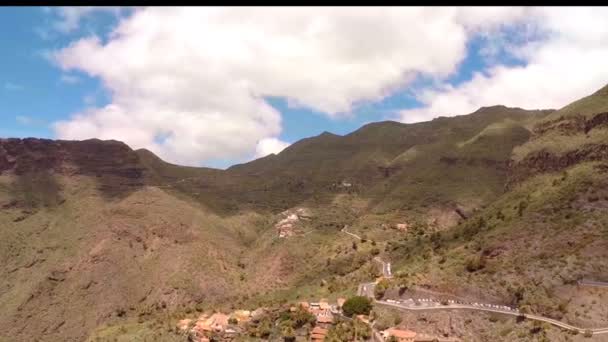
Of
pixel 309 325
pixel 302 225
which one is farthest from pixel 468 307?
pixel 302 225

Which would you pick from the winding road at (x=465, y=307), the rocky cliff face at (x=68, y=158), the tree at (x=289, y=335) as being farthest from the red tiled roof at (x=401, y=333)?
the rocky cliff face at (x=68, y=158)

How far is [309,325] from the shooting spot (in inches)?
2153

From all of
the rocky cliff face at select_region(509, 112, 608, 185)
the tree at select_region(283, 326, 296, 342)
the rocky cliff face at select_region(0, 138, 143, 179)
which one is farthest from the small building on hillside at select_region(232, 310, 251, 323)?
the rocky cliff face at select_region(0, 138, 143, 179)

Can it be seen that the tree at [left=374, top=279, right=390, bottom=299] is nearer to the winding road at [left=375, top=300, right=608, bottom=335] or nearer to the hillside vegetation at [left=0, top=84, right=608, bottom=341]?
the hillside vegetation at [left=0, top=84, right=608, bottom=341]

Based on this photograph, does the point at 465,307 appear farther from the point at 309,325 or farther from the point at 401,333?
the point at 309,325

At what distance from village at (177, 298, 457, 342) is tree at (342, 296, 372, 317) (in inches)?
16.9

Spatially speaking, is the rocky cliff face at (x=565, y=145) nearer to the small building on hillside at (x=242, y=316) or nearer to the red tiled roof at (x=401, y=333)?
the red tiled roof at (x=401, y=333)

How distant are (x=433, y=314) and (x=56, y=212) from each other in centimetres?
9068

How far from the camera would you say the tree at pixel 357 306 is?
54062 millimetres

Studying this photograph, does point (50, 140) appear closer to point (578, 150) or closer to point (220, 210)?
point (220, 210)

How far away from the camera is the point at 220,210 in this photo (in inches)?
4734

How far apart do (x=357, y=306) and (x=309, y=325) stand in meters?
5.25

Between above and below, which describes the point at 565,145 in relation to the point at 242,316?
above
